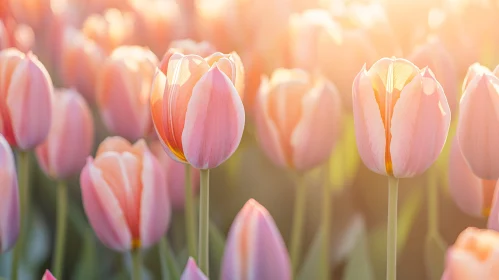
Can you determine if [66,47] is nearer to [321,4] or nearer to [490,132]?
[321,4]

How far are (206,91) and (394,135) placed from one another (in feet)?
0.48

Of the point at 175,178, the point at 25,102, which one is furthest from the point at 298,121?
the point at 25,102

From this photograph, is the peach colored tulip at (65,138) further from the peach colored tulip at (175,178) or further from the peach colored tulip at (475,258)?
the peach colored tulip at (475,258)

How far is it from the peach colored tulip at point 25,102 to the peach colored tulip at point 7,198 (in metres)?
0.08

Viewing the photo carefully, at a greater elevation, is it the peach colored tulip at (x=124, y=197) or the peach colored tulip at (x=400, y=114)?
the peach colored tulip at (x=400, y=114)

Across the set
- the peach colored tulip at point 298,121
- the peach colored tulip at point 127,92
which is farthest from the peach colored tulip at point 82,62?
the peach colored tulip at point 298,121

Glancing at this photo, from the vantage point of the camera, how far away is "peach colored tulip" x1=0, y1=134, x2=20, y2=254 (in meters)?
0.60

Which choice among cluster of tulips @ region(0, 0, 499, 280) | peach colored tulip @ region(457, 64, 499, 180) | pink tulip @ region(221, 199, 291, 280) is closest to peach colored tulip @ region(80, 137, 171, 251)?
cluster of tulips @ region(0, 0, 499, 280)

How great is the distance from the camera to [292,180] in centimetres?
98

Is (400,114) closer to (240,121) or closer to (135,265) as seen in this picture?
(240,121)

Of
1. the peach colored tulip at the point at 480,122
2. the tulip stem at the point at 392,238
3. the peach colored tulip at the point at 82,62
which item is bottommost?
the tulip stem at the point at 392,238

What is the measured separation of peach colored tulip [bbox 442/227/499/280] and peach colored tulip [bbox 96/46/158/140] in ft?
1.49

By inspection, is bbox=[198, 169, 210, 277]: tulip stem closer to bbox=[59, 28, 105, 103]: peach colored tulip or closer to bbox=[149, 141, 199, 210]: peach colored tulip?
bbox=[149, 141, 199, 210]: peach colored tulip

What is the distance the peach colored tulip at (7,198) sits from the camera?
598 mm
